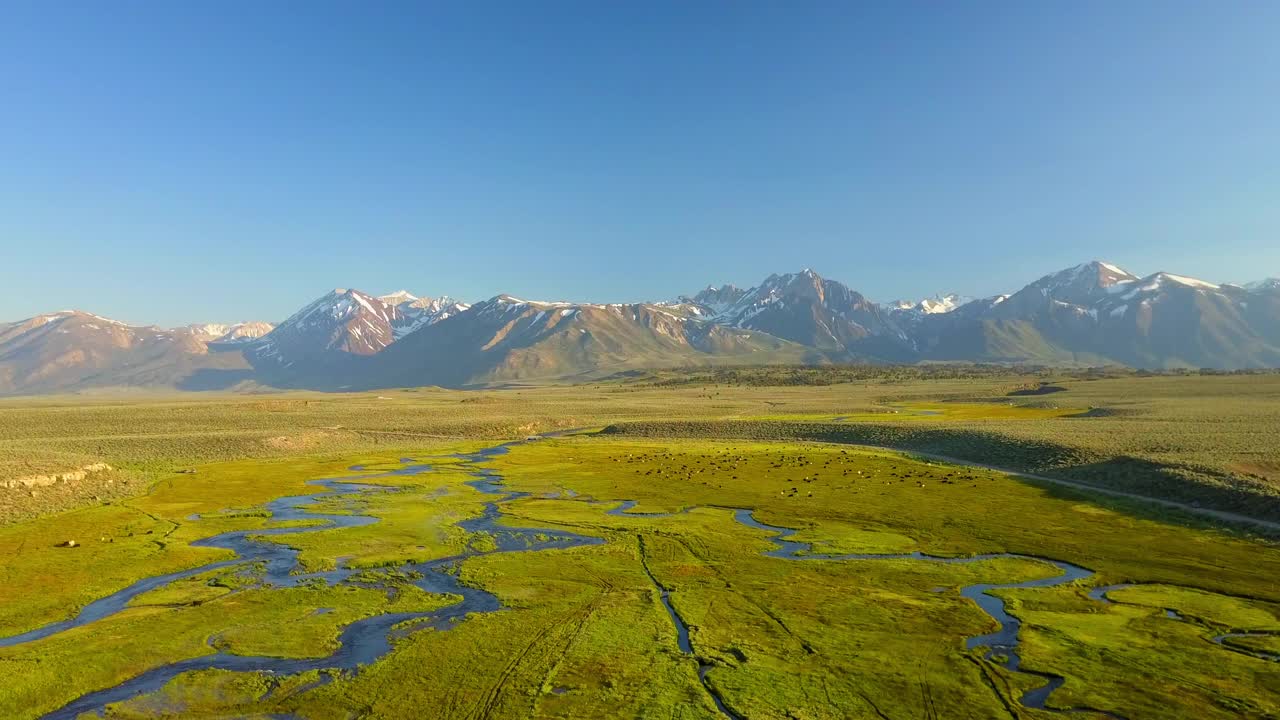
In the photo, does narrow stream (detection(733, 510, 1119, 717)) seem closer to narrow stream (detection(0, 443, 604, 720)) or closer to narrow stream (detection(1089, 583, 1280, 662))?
narrow stream (detection(1089, 583, 1280, 662))

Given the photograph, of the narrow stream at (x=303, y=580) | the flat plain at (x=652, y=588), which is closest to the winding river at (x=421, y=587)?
the narrow stream at (x=303, y=580)

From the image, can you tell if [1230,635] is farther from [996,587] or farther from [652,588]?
[652,588]

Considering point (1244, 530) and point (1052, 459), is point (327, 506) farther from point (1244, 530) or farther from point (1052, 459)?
point (1052, 459)

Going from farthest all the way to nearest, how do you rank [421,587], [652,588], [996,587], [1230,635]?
[996,587], [421,587], [652,588], [1230,635]

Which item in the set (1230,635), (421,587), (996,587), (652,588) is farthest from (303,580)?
(1230,635)

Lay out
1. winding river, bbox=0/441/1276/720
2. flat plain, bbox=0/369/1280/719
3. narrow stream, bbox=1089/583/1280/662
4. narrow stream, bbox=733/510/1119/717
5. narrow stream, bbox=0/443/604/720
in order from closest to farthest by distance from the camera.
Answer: flat plain, bbox=0/369/1280/719
narrow stream, bbox=733/510/1119/717
winding river, bbox=0/441/1276/720
narrow stream, bbox=0/443/604/720
narrow stream, bbox=1089/583/1280/662

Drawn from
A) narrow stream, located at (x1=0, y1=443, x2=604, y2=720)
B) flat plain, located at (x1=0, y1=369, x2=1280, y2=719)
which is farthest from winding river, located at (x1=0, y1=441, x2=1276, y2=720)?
flat plain, located at (x1=0, y1=369, x2=1280, y2=719)

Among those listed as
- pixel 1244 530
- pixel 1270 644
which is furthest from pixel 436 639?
pixel 1244 530
